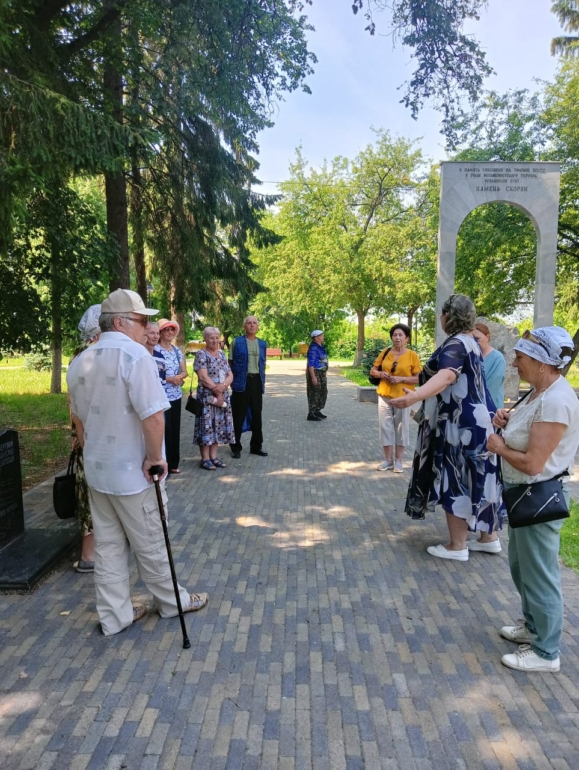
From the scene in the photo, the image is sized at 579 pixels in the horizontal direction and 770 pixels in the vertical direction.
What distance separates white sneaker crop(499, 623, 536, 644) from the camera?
3.28 metres

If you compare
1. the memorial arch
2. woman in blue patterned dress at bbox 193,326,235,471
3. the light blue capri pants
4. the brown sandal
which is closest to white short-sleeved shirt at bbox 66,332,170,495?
the brown sandal

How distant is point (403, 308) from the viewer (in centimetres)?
3005

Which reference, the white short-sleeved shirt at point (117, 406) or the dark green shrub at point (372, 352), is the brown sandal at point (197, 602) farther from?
the dark green shrub at point (372, 352)

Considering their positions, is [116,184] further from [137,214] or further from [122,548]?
[122,548]

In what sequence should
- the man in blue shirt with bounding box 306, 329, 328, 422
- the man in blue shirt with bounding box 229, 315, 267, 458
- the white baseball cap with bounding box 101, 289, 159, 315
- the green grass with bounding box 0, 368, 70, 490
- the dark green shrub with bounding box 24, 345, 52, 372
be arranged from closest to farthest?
the white baseball cap with bounding box 101, 289, 159, 315 → the green grass with bounding box 0, 368, 70, 490 → the man in blue shirt with bounding box 229, 315, 267, 458 → the man in blue shirt with bounding box 306, 329, 328, 422 → the dark green shrub with bounding box 24, 345, 52, 372

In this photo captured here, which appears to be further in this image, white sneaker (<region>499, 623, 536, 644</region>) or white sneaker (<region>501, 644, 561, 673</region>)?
white sneaker (<region>499, 623, 536, 644</region>)

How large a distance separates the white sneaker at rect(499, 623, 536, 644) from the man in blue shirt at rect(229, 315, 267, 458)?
211 inches

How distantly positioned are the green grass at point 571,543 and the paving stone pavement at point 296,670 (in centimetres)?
15

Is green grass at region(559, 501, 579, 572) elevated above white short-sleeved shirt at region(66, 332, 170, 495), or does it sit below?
below

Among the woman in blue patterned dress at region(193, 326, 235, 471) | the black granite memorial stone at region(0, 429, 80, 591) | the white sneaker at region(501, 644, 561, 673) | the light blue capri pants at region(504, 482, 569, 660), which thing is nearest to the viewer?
the light blue capri pants at region(504, 482, 569, 660)

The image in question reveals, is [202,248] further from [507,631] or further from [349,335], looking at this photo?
[349,335]

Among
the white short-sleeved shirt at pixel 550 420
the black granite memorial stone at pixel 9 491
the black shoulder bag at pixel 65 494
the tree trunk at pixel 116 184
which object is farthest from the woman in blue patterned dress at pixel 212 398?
the white short-sleeved shirt at pixel 550 420

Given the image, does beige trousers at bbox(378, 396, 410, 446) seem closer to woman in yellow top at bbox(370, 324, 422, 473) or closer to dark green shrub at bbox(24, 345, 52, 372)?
woman in yellow top at bbox(370, 324, 422, 473)

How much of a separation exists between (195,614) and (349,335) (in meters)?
57.7
